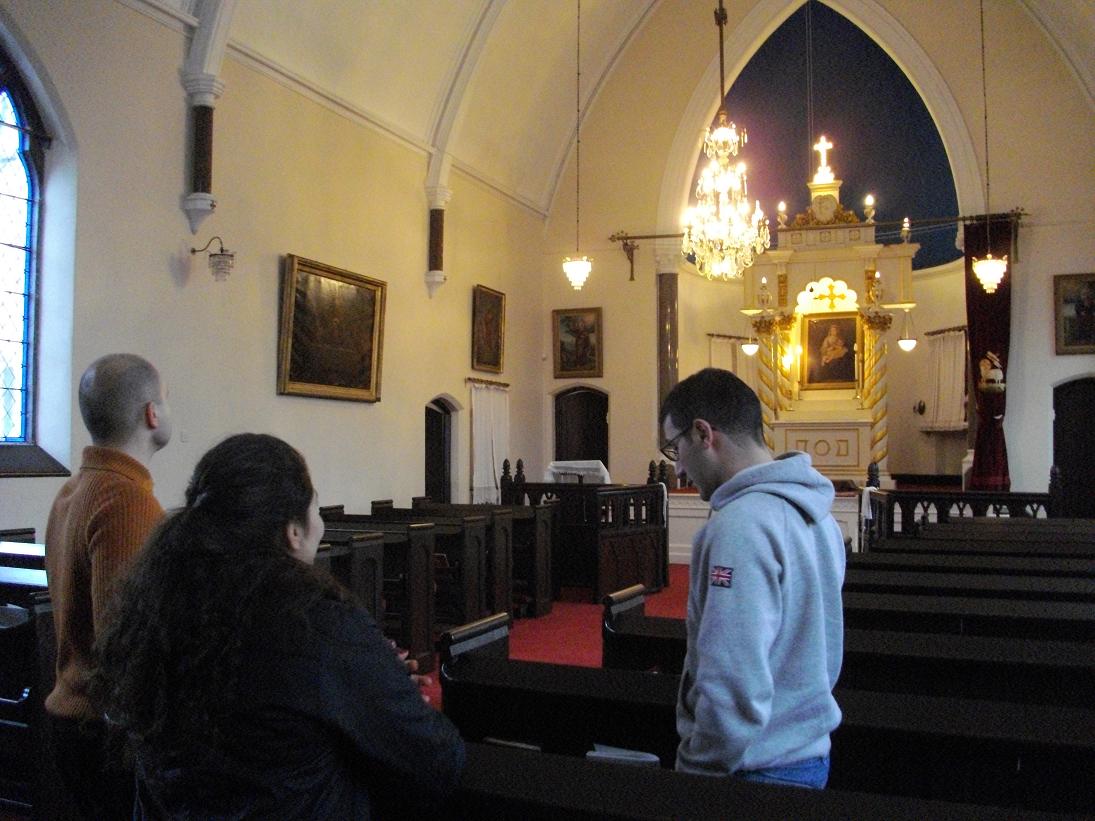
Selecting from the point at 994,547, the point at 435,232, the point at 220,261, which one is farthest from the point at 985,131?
the point at 220,261

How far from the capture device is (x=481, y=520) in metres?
7.86

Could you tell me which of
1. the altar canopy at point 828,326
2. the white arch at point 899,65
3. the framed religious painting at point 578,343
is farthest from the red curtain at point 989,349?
the framed religious painting at point 578,343

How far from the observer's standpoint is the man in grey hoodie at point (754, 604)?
1.68m

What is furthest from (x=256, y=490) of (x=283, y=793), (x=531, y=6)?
(x=531, y=6)

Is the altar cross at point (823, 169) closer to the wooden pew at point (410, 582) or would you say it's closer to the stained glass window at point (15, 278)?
the wooden pew at point (410, 582)

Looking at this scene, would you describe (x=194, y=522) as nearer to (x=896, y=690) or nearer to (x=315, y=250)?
(x=896, y=690)

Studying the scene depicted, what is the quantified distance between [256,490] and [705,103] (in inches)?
569

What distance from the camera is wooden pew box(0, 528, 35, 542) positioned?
5.93 meters

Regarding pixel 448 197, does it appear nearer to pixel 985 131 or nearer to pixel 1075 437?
pixel 985 131

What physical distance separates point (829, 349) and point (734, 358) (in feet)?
5.48

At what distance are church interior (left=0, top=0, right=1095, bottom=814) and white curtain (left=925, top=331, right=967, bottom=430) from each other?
7 centimetres

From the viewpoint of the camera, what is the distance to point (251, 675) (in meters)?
1.44

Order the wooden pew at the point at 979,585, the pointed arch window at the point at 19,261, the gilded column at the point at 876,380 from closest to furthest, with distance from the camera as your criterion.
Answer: the wooden pew at the point at 979,585 < the pointed arch window at the point at 19,261 < the gilded column at the point at 876,380

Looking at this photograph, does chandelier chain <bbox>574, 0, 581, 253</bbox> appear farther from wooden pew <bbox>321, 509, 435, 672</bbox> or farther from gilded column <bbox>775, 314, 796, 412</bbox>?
wooden pew <bbox>321, 509, 435, 672</bbox>
